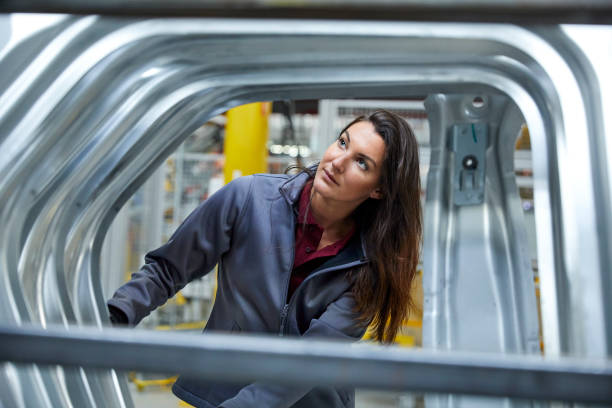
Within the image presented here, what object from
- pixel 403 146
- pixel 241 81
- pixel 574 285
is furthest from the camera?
pixel 403 146

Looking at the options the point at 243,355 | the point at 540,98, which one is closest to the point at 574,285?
the point at 540,98

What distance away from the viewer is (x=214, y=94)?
54.6 inches

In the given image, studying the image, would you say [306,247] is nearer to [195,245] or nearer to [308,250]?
[308,250]

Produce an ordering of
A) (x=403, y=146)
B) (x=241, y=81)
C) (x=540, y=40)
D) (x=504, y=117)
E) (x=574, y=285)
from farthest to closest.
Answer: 1. (x=403, y=146)
2. (x=504, y=117)
3. (x=241, y=81)
4. (x=540, y=40)
5. (x=574, y=285)

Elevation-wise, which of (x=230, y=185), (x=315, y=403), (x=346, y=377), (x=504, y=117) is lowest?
(x=315, y=403)

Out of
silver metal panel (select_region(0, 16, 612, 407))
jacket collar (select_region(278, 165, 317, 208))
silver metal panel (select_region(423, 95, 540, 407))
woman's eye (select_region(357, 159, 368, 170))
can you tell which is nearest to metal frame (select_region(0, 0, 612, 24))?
silver metal panel (select_region(0, 16, 612, 407))

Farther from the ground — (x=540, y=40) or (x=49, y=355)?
(x=540, y=40)

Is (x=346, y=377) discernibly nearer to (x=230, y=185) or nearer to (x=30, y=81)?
(x=30, y=81)

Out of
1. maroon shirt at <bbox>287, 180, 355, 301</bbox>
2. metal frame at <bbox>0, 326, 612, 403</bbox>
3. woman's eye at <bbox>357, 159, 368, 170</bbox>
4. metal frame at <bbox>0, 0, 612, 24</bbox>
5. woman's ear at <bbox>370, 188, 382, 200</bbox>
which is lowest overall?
metal frame at <bbox>0, 326, 612, 403</bbox>

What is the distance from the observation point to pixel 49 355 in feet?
1.93

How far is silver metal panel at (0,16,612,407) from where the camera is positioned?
0.85m

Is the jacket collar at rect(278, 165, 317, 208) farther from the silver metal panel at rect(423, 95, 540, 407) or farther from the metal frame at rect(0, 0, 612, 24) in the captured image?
the metal frame at rect(0, 0, 612, 24)

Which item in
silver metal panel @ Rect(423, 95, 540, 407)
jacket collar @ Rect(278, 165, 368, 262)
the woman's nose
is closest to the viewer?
silver metal panel @ Rect(423, 95, 540, 407)

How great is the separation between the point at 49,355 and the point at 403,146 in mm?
1324
